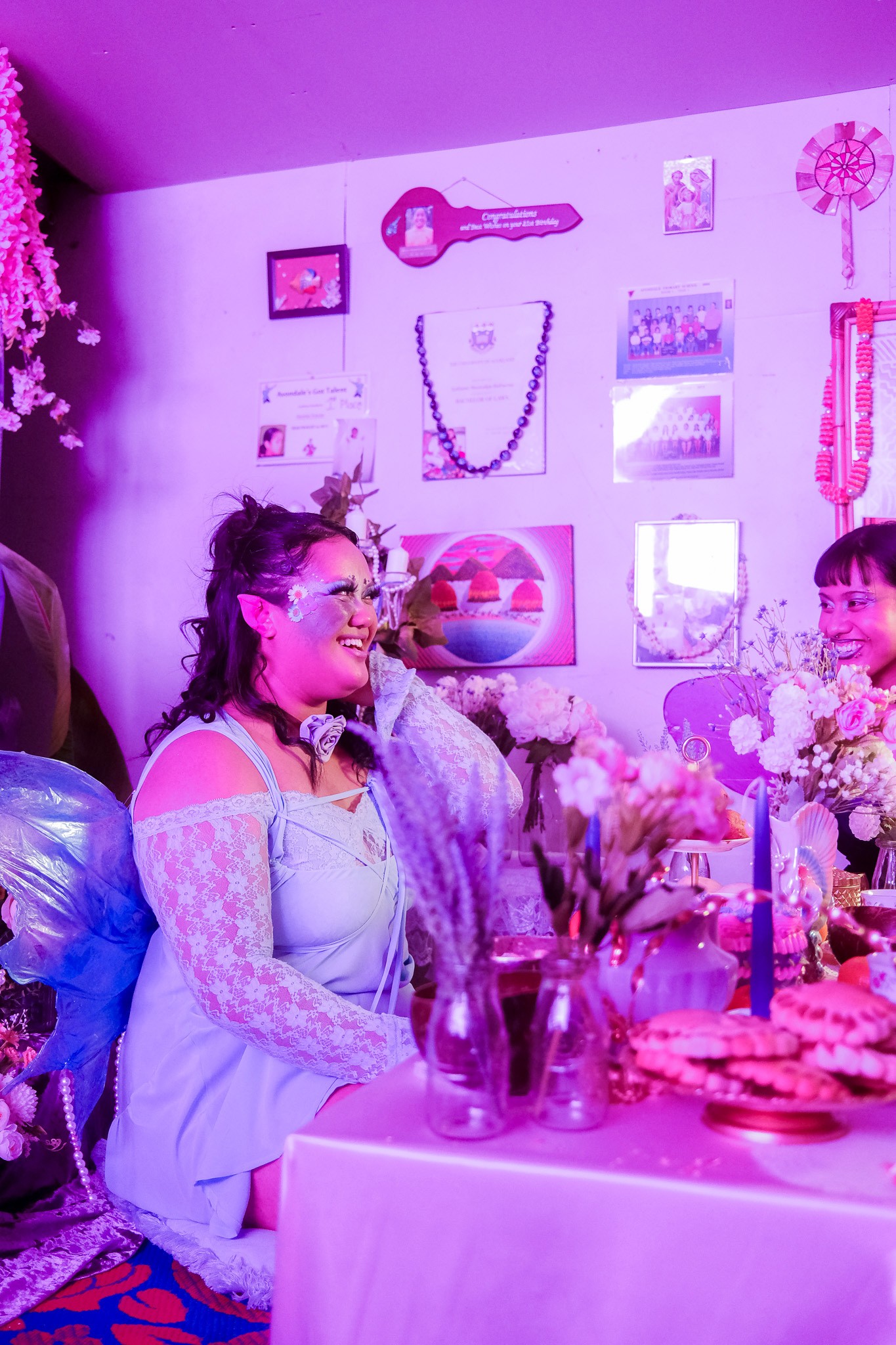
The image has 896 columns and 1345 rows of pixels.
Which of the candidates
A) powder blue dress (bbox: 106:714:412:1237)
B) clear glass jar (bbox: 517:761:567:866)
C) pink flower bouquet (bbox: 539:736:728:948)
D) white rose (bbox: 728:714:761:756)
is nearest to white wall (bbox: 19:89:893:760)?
clear glass jar (bbox: 517:761:567:866)

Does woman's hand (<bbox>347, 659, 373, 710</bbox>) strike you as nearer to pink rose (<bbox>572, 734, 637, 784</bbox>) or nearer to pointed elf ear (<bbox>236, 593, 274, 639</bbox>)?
pointed elf ear (<bbox>236, 593, 274, 639</bbox>)

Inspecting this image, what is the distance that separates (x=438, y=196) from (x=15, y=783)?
178 centimetres

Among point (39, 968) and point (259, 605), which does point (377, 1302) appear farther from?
point (259, 605)

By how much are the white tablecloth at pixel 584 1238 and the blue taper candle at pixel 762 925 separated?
0.64 feet

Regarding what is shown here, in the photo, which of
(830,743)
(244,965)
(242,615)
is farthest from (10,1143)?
(830,743)

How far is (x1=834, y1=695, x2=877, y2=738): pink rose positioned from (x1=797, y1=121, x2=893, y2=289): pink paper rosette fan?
126 cm

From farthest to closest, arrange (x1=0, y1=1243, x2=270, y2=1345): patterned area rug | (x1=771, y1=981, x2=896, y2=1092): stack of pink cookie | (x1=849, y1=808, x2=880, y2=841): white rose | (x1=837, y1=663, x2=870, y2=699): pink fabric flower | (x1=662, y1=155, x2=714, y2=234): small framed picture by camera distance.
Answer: (x1=662, y1=155, x2=714, y2=234): small framed picture, (x1=849, y1=808, x2=880, y2=841): white rose, (x1=837, y1=663, x2=870, y2=699): pink fabric flower, (x1=0, y1=1243, x2=270, y2=1345): patterned area rug, (x1=771, y1=981, x2=896, y2=1092): stack of pink cookie

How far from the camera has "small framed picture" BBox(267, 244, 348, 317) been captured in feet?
9.09

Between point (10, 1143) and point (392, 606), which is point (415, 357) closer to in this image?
point (392, 606)

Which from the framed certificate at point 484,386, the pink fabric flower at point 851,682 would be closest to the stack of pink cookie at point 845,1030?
the pink fabric flower at point 851,682

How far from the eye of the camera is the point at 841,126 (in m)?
2.42

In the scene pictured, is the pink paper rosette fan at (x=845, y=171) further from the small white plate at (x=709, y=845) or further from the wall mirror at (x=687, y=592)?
the small white plate at (x=709, y=845)

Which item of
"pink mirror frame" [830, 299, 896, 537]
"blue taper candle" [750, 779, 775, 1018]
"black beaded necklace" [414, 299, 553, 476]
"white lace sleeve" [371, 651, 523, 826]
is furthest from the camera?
"black beaded necklace" [414, 299, 553, 476]

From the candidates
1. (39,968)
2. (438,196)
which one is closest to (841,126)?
(438,196)
